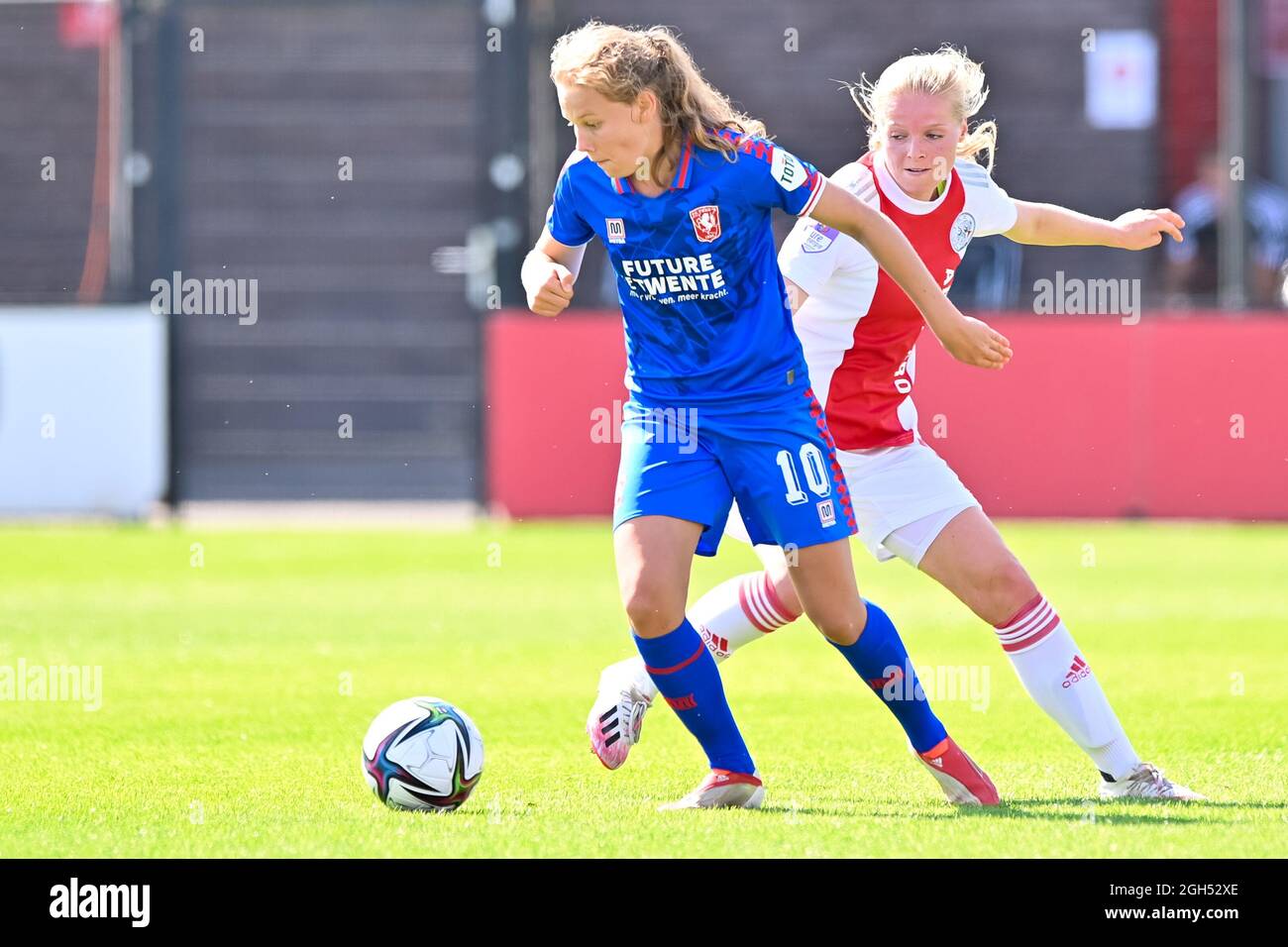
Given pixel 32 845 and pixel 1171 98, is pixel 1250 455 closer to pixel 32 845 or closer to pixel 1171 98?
pixel 1171 98

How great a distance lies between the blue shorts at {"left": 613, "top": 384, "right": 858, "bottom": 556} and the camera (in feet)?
16.5

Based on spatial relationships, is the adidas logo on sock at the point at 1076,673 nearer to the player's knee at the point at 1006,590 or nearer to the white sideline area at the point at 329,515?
the player's knee at the point at 1006,590

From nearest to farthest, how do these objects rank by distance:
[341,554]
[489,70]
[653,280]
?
[653,280], [341,554], [489,70]

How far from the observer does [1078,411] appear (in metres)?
14.2

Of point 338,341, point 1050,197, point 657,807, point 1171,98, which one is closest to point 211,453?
point 338,341

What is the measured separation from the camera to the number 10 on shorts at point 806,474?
502 centimetres

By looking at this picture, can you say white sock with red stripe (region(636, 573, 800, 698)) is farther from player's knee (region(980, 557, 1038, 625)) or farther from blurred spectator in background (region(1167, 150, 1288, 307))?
blurred spectator in background (region(1167, 150, 1288, 307))

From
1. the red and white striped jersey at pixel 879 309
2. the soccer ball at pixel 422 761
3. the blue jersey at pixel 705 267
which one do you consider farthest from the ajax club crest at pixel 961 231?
the soccer ball at pixel 422 761

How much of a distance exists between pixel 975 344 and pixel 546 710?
2615 millimetres

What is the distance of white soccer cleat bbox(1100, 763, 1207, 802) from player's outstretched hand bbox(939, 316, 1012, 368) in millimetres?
1169

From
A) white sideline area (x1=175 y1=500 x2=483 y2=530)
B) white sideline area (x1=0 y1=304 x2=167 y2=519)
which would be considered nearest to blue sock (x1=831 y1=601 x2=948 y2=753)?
white sideline area (x1=175 y1=500 x2=483 y2=530)

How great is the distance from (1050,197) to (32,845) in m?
14.9

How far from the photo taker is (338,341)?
18.3m

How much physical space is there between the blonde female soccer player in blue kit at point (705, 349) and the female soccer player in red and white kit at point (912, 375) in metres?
0.28
